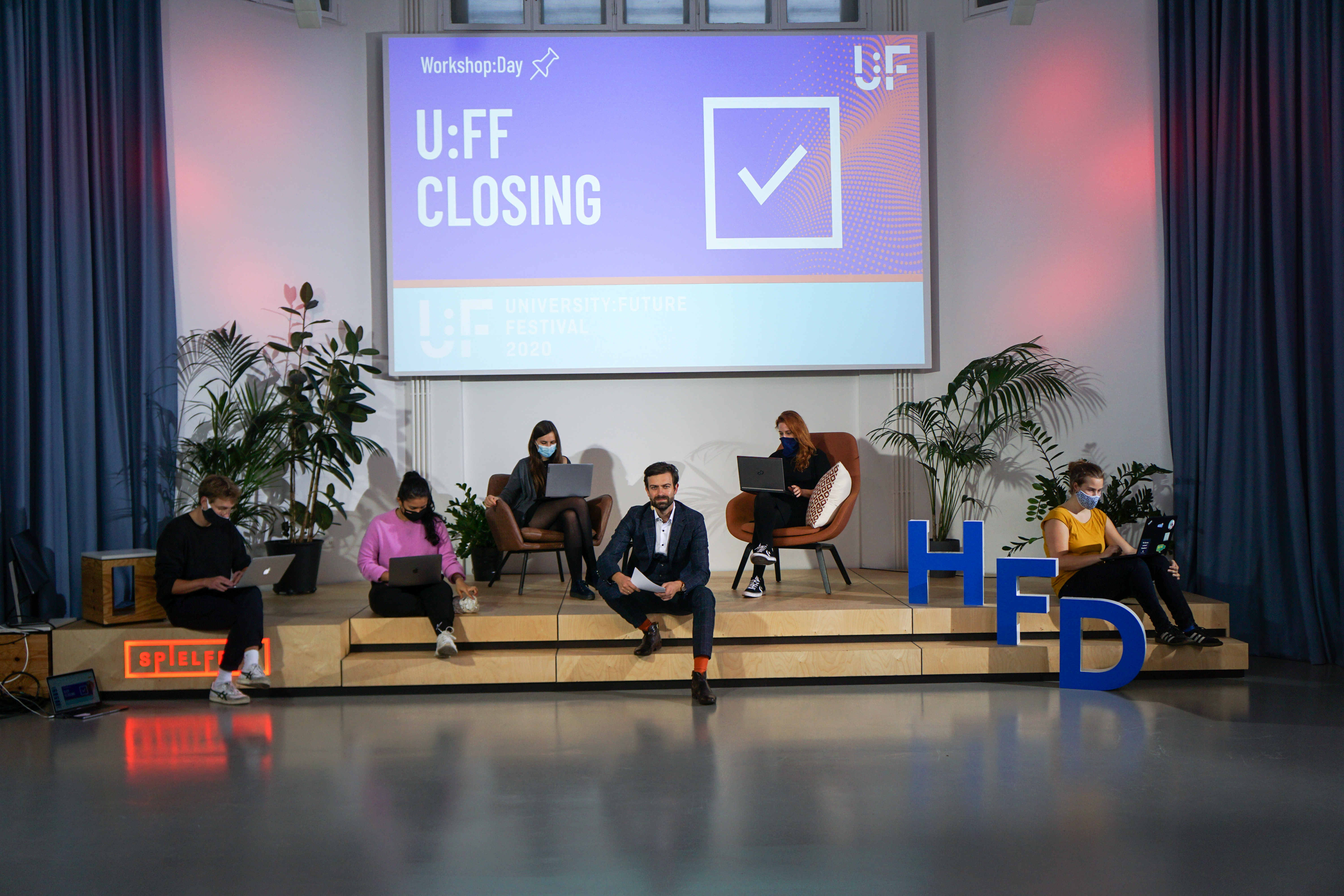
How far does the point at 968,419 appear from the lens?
644 cm

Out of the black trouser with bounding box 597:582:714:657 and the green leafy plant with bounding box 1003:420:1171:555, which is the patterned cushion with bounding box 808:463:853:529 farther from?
the green leafy plant with bounding box 1003:420:1171:555

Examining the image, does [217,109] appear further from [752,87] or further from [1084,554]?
[1084,554]

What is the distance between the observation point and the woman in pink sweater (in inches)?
181

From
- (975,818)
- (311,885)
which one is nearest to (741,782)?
(975,818)

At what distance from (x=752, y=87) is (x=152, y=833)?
213 inches

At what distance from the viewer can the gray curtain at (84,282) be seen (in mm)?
5184

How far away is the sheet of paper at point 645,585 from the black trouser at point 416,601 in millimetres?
927

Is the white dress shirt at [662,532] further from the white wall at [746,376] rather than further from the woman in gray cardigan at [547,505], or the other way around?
the white wall at [746,376]

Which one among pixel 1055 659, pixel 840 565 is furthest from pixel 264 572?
pixel 1055 659

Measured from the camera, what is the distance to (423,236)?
6168mm

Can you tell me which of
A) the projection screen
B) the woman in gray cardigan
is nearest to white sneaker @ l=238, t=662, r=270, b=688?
the woman in gray cardigan

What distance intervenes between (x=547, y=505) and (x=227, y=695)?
2.02 metres

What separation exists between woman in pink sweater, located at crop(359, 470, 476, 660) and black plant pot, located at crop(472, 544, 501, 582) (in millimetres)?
978

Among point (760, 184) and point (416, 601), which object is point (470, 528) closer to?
point (416, 601)
